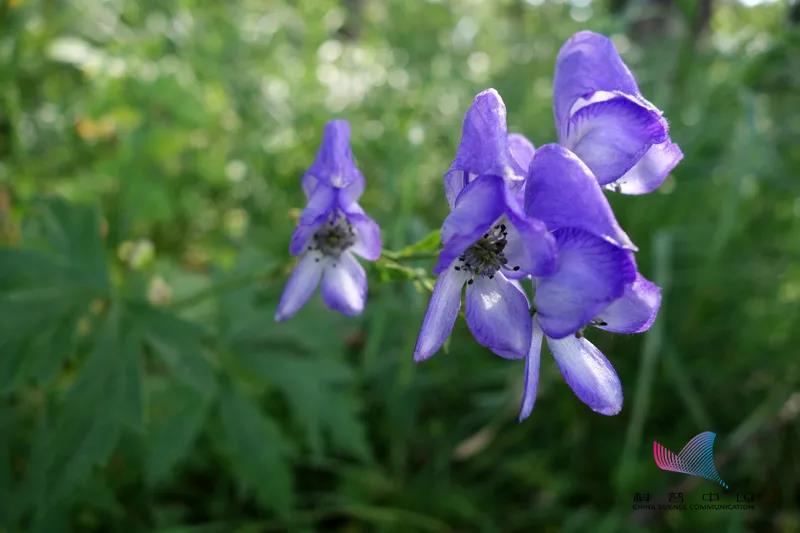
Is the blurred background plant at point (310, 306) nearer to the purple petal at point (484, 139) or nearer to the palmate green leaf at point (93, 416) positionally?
the palmate green leaf at point (93, 416)

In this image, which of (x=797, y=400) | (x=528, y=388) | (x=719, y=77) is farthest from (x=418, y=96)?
(x=528, y=388)

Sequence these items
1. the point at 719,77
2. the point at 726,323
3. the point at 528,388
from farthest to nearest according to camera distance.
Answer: the point at 719,77 → the point at 726,323 → the point at 528,388

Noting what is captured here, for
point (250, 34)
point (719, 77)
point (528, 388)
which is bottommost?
point (528, 388)

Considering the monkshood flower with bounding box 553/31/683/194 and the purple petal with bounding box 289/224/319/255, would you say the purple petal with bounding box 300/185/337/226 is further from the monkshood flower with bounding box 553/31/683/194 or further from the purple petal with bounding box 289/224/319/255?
the monkshood flower with bounding box 553/31/683/194

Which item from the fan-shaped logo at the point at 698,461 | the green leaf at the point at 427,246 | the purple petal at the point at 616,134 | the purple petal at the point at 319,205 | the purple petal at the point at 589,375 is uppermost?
the purple petal at the point at 616,134

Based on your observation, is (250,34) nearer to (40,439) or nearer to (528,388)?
(40,439)

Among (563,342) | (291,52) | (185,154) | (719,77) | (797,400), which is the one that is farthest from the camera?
(291,52)

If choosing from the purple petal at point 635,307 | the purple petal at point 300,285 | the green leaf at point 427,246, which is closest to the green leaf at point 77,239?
the purple petal at point 300,285

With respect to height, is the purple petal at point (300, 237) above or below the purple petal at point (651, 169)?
below
